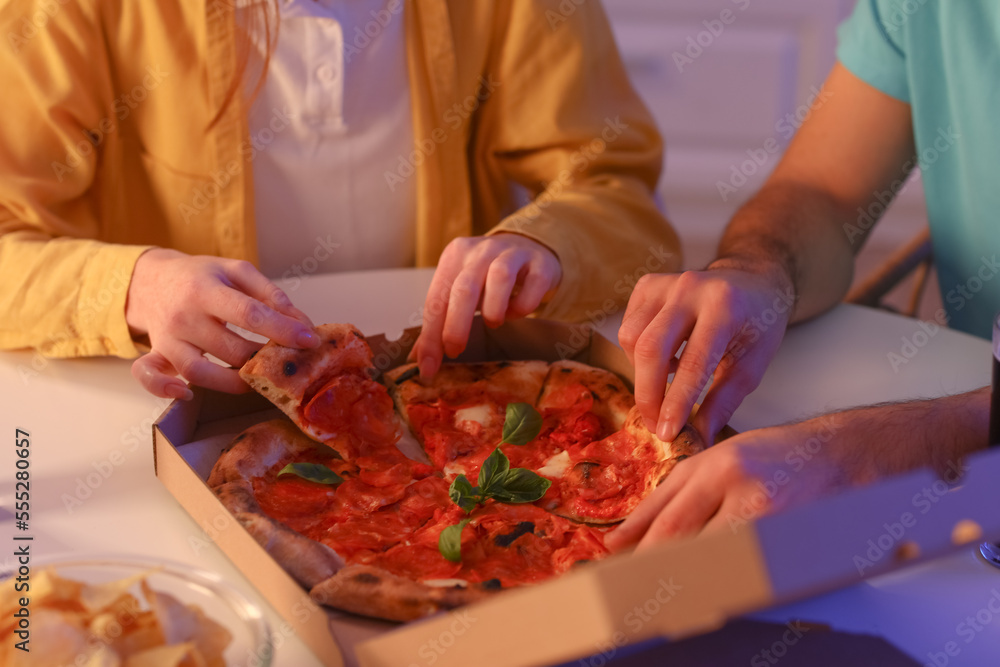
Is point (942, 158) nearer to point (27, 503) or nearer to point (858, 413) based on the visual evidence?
point (858, 413)

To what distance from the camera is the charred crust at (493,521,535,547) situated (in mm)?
795

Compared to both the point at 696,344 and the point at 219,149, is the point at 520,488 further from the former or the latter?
the point at 219,149

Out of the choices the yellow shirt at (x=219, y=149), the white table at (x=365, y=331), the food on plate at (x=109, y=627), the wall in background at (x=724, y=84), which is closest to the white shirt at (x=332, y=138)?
the yellow shirt at (x=219, y=149)

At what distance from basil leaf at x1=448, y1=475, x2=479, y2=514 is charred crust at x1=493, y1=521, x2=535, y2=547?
0.18 feet

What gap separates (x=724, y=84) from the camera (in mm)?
3518

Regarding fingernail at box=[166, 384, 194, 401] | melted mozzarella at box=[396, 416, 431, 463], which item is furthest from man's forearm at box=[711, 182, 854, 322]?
fingernail at box=[166, 384, 194, 401]

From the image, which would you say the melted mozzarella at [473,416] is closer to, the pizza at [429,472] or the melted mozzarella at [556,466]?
the pizza at [429,472]

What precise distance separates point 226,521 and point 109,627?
0.22 meters

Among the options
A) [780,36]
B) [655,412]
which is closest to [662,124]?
[780,36]

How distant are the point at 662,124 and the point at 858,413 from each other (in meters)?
2.87

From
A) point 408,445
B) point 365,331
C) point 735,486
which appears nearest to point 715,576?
Result: point 735,486

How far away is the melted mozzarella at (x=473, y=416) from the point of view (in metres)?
1.04

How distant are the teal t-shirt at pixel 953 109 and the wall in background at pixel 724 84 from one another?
1944 mm

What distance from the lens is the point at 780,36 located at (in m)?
3.46
